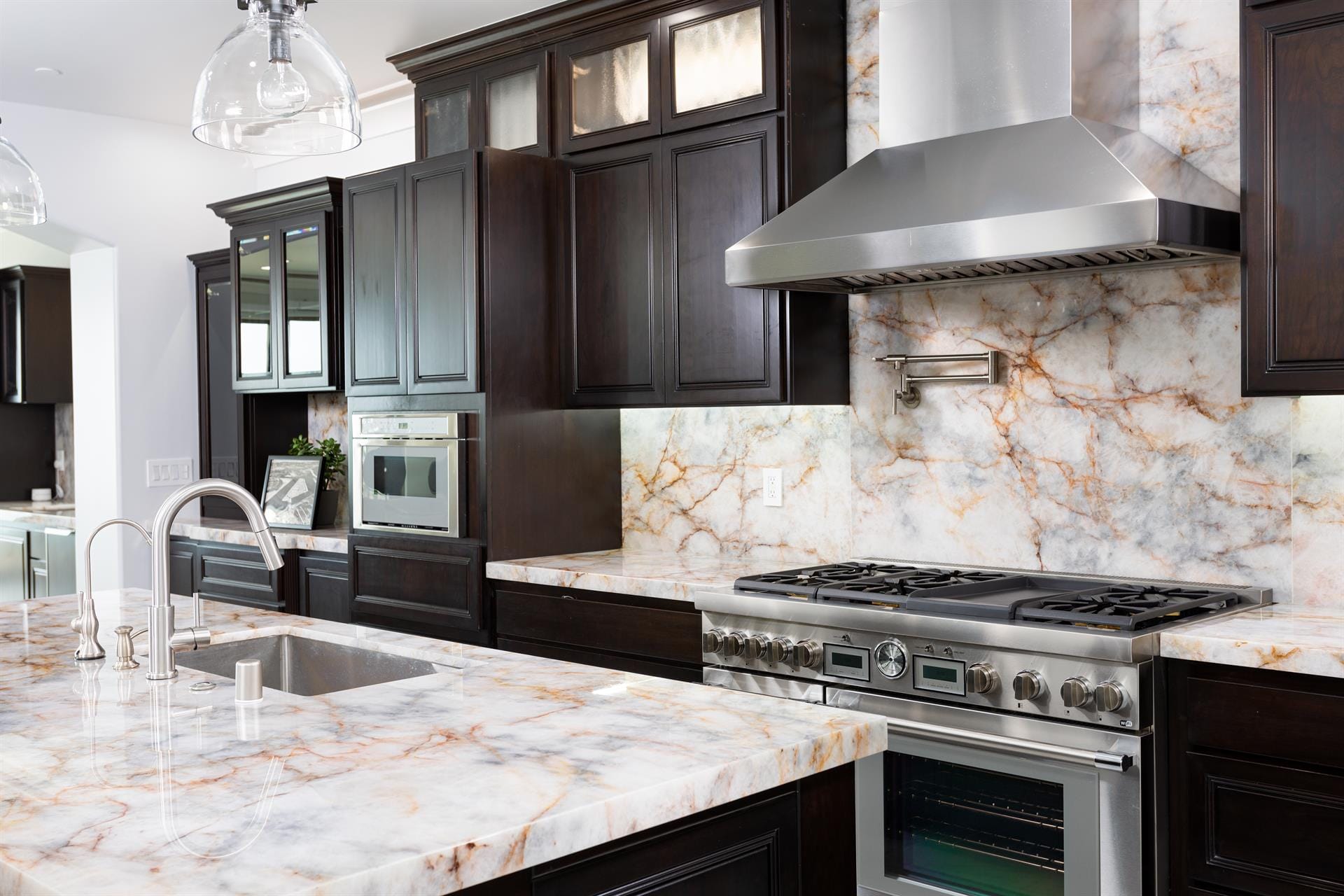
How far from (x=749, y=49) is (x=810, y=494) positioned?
4.51 ft

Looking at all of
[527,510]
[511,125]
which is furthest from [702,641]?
[511,125]

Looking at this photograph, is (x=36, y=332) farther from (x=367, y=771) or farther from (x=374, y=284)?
(x=367, y=771)

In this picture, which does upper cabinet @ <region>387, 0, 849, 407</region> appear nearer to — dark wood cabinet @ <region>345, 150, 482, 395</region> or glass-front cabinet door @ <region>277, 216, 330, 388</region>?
dark wood cabinet @ <region>345, 150, 482, 395</region>

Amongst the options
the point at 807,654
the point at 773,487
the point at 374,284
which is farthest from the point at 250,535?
the point at 807,654

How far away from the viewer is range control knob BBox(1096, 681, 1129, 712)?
2406 mm

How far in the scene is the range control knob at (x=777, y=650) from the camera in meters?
3.00

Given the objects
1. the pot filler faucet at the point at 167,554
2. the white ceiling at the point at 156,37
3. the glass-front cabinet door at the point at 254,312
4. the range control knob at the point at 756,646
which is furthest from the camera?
the glass-front cabinet door at the point at 254,312

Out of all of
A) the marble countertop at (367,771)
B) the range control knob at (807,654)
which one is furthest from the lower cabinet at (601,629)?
the marble countertop at (367,771)

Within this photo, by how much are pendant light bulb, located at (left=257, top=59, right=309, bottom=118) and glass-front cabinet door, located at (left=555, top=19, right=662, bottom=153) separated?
209cm

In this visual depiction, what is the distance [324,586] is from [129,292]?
2.18 meters

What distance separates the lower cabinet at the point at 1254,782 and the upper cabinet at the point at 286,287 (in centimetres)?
370

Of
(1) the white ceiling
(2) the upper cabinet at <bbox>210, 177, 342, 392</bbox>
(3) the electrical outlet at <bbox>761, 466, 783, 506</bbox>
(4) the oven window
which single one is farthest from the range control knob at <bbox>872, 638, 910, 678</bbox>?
(2) the upper cabinet at <bbox>210, 177, 342, 392</bbox>

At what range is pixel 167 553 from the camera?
2.00 meters

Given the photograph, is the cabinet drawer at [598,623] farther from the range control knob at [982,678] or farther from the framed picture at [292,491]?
the framed picture at [292,491]
